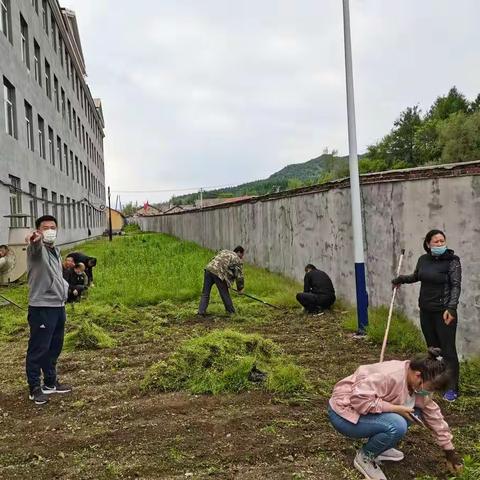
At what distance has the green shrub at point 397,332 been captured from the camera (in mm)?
6809

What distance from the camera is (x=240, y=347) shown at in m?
6.23

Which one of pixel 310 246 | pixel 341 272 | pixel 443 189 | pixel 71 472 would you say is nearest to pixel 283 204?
Result: pixel 310 246

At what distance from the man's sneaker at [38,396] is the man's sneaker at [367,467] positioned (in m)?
3.13

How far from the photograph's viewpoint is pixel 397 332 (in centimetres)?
711

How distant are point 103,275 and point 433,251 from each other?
11.3m

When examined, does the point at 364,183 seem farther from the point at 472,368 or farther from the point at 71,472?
the point at 71,472

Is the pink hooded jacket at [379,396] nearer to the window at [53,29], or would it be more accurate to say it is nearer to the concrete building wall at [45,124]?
the concrete building wall at [45,124]

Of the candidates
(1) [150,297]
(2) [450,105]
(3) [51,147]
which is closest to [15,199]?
(1) [150,297]

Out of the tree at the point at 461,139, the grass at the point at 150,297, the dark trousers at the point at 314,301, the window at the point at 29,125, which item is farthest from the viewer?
the tree at the point at 461,139

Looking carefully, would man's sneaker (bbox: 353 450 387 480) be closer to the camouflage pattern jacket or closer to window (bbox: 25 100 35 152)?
the camouflage pattern jacket

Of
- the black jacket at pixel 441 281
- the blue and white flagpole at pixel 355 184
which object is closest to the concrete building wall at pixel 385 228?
the blue and white flagpole at pixel 355 184

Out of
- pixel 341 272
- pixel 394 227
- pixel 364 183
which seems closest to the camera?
pixel 394 227

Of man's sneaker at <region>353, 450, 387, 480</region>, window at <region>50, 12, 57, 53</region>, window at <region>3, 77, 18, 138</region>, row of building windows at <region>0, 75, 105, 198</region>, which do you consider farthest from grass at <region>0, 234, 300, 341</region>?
window at <region>50, 12, 57, 53</region>

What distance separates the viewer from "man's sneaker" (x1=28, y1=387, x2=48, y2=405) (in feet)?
17.2
